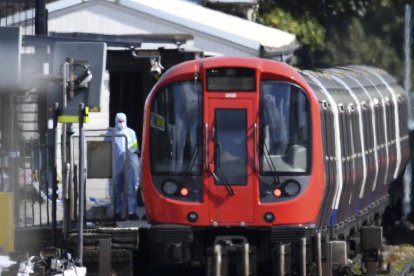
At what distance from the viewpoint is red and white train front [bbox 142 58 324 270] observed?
17141mm

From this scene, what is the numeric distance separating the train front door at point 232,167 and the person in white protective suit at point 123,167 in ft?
6.95

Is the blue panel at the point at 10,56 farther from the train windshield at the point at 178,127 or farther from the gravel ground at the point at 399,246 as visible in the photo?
the gravel ground at the point at 399,246

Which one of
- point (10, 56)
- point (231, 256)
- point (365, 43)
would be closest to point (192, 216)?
point (231, 256)

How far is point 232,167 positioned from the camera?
17156mm

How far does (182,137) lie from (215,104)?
1.75 feet

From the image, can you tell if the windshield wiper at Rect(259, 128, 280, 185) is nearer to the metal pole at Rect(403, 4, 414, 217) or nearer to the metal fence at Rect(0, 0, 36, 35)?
the metal fence at Rect(0, 0, 36, 35)

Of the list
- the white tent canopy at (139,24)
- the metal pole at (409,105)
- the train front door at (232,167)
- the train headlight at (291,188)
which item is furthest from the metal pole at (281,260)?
the metal pole at (409,105)

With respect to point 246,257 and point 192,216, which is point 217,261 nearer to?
point 246,257

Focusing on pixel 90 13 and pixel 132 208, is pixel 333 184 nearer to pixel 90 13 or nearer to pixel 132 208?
pixel 132 208

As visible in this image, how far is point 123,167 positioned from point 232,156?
285cm

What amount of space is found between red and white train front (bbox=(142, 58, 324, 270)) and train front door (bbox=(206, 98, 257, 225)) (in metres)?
0.01

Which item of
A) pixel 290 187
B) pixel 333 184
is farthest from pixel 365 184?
pixel 290 187

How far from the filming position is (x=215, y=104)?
677 inches

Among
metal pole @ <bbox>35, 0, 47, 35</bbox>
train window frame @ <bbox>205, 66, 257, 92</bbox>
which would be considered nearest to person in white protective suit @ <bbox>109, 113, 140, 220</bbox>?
metal pole @ <bbox>35, 0, 47, 35</bbox>
